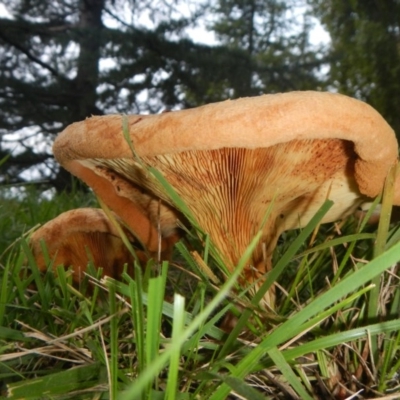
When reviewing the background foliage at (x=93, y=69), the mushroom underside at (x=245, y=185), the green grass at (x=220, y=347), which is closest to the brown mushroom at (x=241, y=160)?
the mushroom underside at (x=245, y=185)

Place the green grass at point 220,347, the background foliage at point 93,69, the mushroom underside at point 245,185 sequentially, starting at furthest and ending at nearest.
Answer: the background foliage at point 93,69
the mushroom underside at point 245,185
the green grass at point 220,347

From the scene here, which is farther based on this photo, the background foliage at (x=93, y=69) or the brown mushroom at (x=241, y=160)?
the background foliage at (x=93, y=69)

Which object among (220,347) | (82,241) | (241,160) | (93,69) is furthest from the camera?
(93,69)

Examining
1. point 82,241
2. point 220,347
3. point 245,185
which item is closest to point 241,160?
point 245,185

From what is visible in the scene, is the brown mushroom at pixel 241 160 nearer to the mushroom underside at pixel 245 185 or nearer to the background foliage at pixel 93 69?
the mushroom underside at pixel 245 185

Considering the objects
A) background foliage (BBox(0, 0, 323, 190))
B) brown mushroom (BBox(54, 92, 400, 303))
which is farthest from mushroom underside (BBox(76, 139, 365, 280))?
background foliage (BBox(0, 0, 323, 190))

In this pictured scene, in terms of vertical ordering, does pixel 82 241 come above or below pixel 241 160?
below

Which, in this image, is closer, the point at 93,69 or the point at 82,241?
the point at 82,241

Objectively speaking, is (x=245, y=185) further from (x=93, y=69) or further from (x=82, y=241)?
(x=93, y=69)
